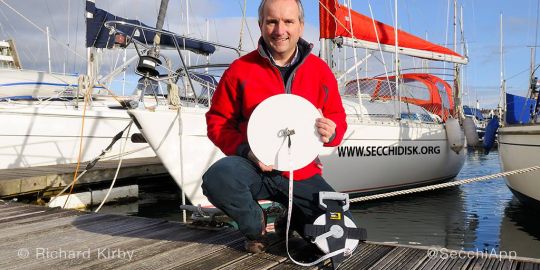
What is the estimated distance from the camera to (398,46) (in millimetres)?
9750

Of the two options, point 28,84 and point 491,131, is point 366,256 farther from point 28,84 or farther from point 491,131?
point 28,84

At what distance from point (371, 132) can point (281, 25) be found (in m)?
5.83

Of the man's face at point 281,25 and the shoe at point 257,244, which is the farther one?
the shoe at point 257,244

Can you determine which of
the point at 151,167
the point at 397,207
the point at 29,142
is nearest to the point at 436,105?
the point at 397,207

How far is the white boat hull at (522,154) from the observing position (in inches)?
228

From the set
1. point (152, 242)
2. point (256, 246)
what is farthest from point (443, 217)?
point (152, 242)

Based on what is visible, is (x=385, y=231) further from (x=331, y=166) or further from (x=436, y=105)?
(x=436, y=105)

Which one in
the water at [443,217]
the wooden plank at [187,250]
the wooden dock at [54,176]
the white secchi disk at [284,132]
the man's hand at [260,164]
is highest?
the white secchi disk at [284,132]

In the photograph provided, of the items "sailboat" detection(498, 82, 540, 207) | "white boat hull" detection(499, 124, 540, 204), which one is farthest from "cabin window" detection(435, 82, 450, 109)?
"white boat hull" detection(499, 124, 540, 204)

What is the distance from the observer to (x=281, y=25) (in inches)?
97.6

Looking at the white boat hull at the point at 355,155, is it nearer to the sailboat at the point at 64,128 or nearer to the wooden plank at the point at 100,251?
the sailboat at the point at 64,128
